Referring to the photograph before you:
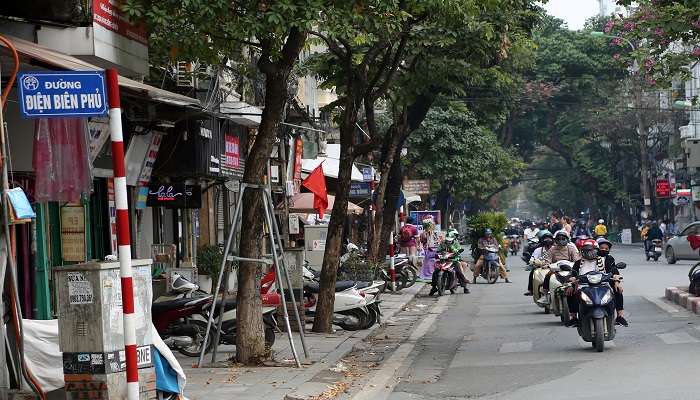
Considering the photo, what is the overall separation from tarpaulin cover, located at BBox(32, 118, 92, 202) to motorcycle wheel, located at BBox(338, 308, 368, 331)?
9503 mm

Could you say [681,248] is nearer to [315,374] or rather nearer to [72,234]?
[72,234]

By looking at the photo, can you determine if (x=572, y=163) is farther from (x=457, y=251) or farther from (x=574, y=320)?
(x=574, y=320)

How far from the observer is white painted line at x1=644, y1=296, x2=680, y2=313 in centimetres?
2123

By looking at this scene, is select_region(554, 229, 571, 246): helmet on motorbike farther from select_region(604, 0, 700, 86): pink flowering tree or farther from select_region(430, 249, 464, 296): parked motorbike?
select_region(430, 249, 464, 296): parked motorbike

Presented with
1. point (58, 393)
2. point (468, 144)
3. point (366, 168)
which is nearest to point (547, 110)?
point (468, 144)

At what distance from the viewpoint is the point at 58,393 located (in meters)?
9.93

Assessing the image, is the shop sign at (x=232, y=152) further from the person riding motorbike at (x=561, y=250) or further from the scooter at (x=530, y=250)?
the scooter at (x=530, y=250)

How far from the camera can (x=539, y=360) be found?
14.3 metres

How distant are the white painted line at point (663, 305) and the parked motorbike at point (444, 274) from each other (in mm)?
5928

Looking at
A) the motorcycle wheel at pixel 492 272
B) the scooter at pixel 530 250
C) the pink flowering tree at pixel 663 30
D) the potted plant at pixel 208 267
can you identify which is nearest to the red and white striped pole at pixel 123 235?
the pink flowering tree at pixel 663 30

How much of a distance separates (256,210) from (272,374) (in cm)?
199

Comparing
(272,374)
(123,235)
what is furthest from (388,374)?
(123,235)

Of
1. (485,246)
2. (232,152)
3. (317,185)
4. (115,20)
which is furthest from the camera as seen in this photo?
(485,246)

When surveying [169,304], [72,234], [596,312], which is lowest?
[596,312]
